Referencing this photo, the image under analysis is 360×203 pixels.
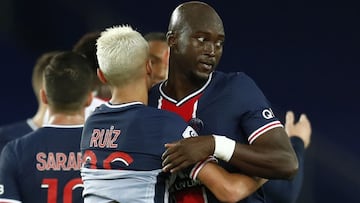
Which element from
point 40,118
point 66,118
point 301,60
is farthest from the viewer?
point 301,60

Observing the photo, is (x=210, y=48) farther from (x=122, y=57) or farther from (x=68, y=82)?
(x=68, y=82)

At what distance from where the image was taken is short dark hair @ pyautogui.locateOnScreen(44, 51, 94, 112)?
3305mm

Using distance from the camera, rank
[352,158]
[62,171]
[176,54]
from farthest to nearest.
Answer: [352,158]
[62,171]
[176,54]

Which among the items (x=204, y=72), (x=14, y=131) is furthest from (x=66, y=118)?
(x=204, y=72)

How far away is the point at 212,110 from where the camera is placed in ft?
9.01

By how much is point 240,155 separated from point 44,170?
0.84 m

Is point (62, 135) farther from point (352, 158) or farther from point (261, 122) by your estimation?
point (352, 158)

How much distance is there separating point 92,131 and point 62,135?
51cm

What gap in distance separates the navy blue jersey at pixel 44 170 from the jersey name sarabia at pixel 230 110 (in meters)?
0.49

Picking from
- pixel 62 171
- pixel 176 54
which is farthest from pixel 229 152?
pixel 62 171

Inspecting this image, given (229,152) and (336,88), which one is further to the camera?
(336,88)

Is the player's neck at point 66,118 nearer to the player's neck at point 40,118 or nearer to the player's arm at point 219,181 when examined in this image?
the player's neck at point 40,118

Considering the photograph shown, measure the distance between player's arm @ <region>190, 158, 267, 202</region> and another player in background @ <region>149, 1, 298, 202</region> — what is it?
0.03 metres

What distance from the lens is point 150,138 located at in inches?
102
